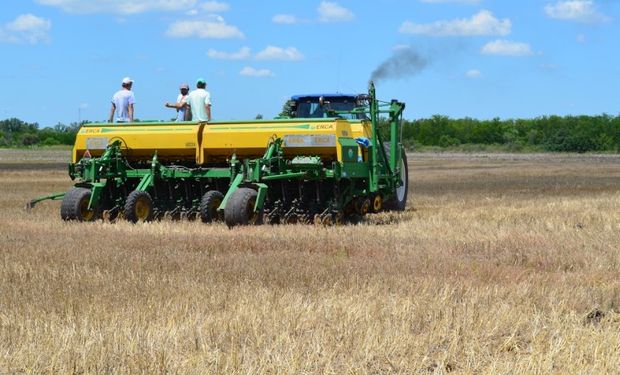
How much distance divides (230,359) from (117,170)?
35.5ft

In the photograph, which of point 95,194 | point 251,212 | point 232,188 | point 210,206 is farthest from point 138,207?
point 251,212

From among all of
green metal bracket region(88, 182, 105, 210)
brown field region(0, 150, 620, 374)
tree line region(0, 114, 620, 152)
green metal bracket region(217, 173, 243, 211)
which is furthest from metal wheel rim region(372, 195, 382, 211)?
tree line region(0, 114, 620, 152)

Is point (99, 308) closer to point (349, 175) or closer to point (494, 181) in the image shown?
point (349, 175)

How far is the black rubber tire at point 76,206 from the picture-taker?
1549cm

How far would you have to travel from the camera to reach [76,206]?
15492 mm

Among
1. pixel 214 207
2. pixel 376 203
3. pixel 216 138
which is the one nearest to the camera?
pixel 214 207

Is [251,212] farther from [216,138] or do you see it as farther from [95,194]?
[95,194]

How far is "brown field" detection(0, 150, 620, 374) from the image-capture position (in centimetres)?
618

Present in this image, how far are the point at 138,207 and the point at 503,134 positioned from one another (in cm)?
9564

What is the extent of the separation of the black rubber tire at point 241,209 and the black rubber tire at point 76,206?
7.90 ft

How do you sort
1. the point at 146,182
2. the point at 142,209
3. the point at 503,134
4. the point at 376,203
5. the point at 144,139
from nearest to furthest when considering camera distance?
the point at 142,209 → the point at 146,182 → the point at 376,203 → the point at 144,139 → the point at 503,134

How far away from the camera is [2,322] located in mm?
7023

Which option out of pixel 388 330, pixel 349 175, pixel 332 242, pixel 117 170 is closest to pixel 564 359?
pixel 388 330

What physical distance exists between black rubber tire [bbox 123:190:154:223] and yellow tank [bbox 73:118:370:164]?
1.04 m
